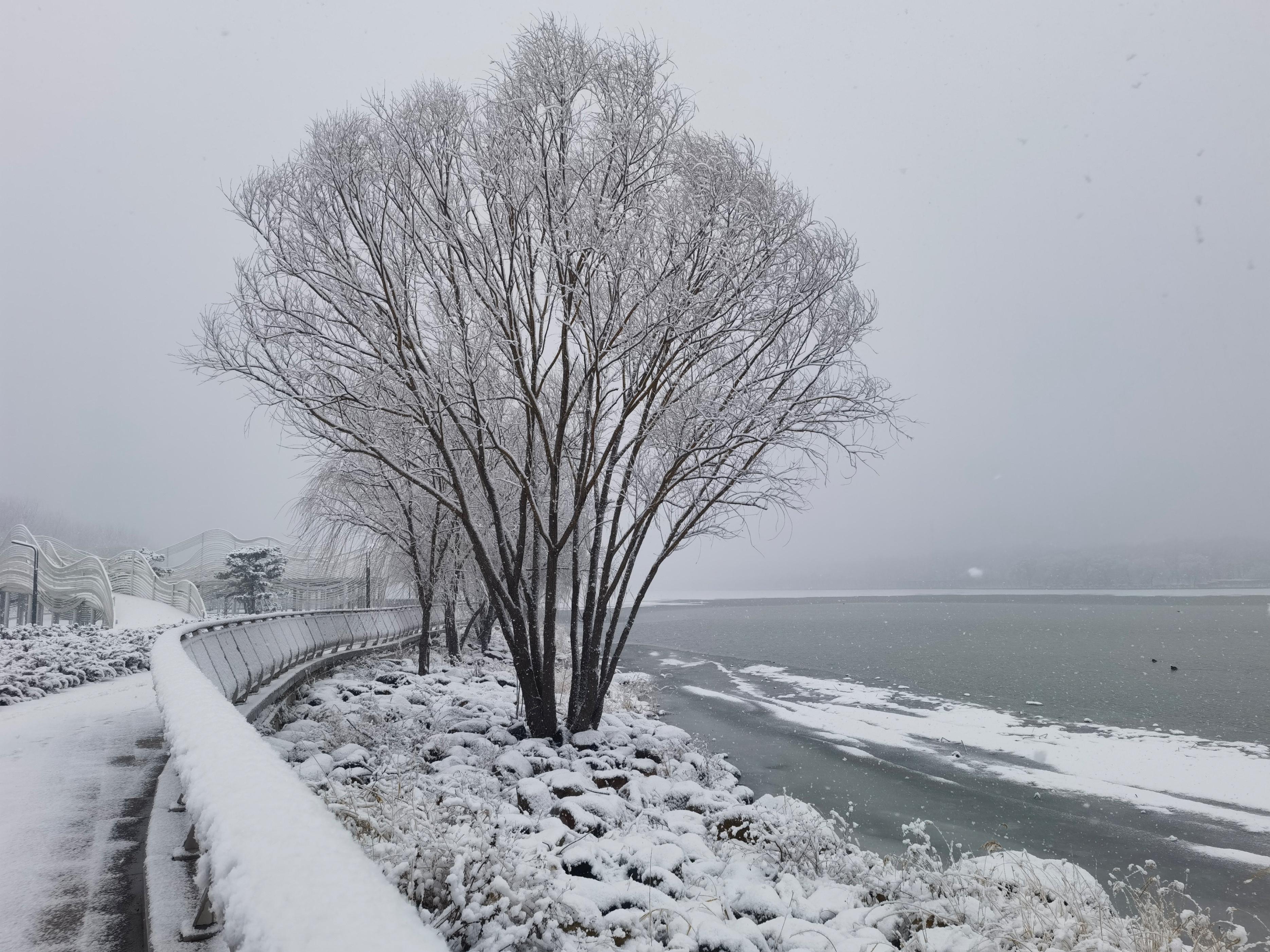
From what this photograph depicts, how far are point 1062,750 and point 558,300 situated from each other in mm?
15789

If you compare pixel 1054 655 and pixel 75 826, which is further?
pixel 1054 655

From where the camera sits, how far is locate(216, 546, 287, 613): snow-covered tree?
3384 centimetres

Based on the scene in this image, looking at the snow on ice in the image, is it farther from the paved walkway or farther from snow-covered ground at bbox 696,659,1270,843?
the paved walkway

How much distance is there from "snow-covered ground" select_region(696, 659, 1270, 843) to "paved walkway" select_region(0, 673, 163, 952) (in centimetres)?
1332

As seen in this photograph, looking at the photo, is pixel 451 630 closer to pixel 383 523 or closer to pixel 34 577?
pixel 383 523

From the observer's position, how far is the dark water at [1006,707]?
1108 centimetres

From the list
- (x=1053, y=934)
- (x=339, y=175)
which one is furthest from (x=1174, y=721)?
(x=339, y=175)

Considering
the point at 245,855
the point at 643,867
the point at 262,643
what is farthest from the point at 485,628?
the point at 245,855

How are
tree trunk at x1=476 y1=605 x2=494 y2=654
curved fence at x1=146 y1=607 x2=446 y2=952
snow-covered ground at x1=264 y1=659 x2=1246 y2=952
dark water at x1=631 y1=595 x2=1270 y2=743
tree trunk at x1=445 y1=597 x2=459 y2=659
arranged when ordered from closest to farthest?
curved fence at x1=146 y1=607 x2=446 y2=952, snow-covered ground at x1=264 y1=659 x2=1246 y2=952, tree trunk at x1=445 y1=597 x2=459 y2=659, dark water at x1=631 y1=595 x2=1270 y2=743, tree trunk at x1=476 y1=605 x2=494 y2=654

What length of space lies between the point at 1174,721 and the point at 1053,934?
20470 mm

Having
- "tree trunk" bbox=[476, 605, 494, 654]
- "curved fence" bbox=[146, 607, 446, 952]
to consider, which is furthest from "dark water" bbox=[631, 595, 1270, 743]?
"curved fence" bbox=[146, 607, 446, 952]

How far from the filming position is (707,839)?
7.36 meters

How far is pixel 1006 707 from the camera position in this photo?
77.3 feet

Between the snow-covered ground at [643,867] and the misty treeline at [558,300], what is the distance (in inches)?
80.9
